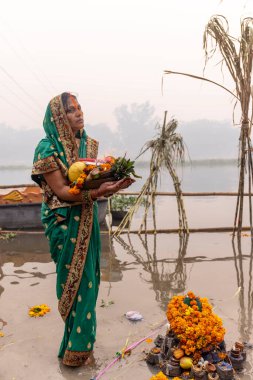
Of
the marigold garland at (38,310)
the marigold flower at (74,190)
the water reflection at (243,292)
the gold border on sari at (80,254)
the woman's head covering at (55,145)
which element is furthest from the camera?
the marigold garland at (38,310)

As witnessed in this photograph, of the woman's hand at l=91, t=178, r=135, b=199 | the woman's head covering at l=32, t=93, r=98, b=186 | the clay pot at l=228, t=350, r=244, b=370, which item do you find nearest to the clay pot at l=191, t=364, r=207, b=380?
the clay pot at l=228, t=350, r=244, b=370

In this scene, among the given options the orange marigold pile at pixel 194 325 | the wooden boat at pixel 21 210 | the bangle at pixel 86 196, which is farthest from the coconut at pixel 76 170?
the wooden boat at pixel 21 210

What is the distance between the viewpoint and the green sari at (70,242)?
2.78 meters

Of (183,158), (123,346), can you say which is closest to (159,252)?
(183,158)

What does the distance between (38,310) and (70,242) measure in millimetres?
1540

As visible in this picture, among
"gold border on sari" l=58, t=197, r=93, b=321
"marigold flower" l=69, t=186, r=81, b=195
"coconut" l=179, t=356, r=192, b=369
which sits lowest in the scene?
"coconut" l=179, t=356, r=192, b=369

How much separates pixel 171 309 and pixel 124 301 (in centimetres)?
141

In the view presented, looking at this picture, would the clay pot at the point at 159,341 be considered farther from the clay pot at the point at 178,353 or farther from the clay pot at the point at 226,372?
the clay pot at the point at 226,372

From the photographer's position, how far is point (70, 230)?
9.12 feet

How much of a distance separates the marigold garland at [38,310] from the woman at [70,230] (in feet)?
3.62

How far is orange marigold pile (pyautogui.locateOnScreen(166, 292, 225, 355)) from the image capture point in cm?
277

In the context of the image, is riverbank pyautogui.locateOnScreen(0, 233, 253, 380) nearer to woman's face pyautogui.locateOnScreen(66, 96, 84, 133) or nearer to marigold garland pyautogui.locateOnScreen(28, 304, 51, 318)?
marigold garland pyautogui.locateOnScreen(28, 304, 51, 318)

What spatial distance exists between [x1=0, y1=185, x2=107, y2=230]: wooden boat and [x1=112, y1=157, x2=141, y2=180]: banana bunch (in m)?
5.60

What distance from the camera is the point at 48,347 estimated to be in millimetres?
3258
